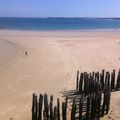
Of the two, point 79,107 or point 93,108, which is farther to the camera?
point 93,108

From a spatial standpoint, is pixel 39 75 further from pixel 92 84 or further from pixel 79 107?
pixel 79 107

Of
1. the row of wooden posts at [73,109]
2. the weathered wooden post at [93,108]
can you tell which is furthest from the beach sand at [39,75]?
the weathered wooden post at [93,108]

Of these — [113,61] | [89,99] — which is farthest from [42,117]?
[113,61]

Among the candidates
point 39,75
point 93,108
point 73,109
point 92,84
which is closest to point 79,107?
point 73,109

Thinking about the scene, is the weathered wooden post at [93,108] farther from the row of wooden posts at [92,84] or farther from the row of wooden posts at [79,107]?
the row of wooden posts at [92,84]

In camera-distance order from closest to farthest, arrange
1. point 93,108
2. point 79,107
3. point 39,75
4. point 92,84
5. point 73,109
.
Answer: point 73,109, point 79,107, point 93,108, point 92,84, point 39,75

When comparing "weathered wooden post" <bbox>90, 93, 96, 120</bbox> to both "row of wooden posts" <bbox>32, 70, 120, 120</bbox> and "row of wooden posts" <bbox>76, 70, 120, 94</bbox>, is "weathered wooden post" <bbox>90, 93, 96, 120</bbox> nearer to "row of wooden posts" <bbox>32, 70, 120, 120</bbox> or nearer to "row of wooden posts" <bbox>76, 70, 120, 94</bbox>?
"row of wooden posts" <bbox>32, 70, 120, 120</bbox>

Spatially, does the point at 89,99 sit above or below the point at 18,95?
above

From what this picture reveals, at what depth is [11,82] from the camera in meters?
18.6

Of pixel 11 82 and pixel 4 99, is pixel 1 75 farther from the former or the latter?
pixel 4 99

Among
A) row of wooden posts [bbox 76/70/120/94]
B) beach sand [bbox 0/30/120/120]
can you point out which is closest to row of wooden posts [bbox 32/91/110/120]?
beach sand [bbox 0/30/120/120]

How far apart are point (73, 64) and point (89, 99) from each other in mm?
12310

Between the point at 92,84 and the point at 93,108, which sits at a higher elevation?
the point at 92,84

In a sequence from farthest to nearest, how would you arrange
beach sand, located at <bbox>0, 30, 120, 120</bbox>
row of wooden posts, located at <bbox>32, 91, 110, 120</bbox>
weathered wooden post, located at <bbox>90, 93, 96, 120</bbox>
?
beach sand, located at <bbox>0, 30, 120, 120</bbox>
weathered wooden post, located at <bbox>90, 93, 96, 120</bbox>
row of wooden posts, located at <bbox>32, 91, 110, 120</bbox>
